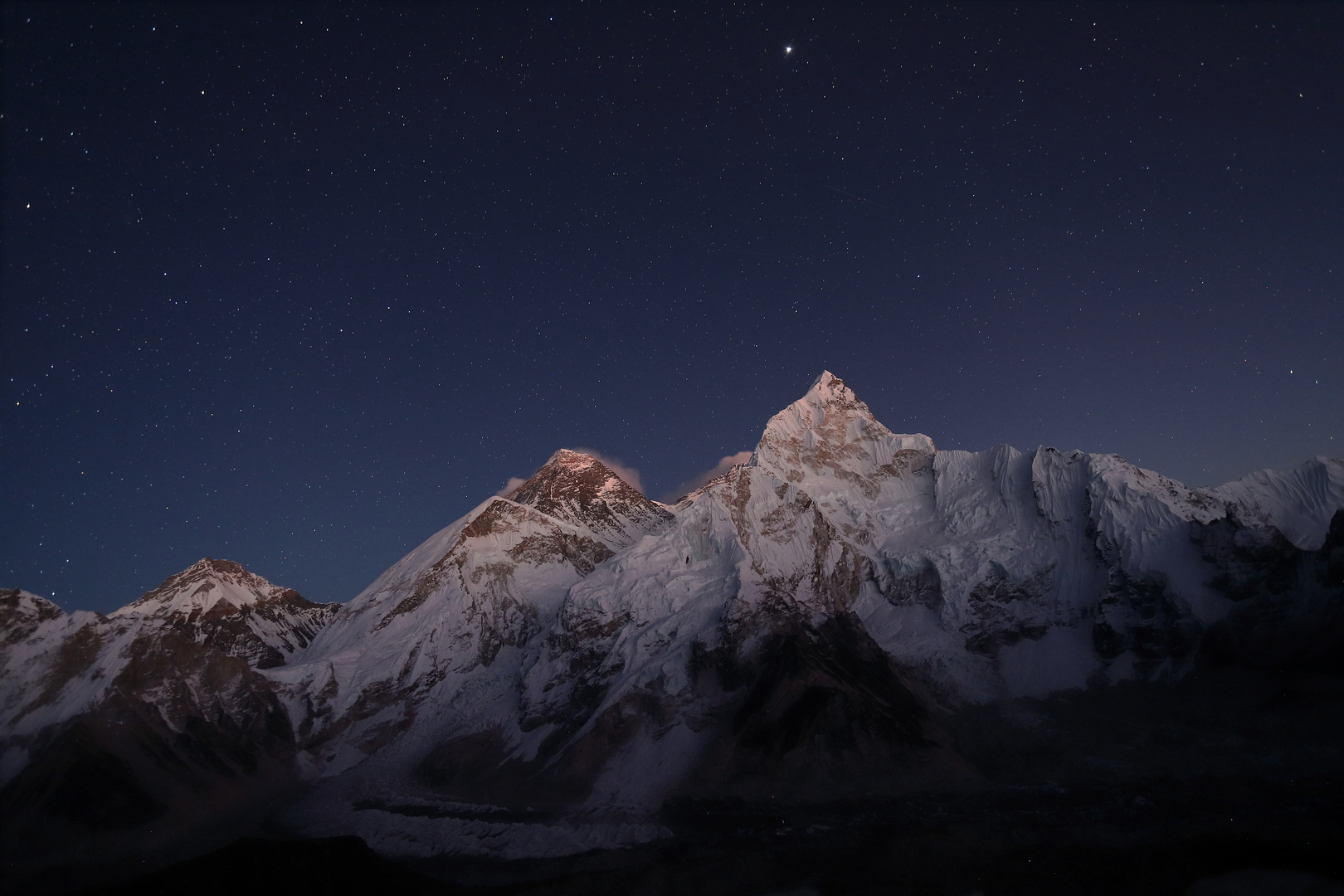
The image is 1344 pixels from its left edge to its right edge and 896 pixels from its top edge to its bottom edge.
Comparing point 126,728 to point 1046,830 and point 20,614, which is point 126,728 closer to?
point 20,614

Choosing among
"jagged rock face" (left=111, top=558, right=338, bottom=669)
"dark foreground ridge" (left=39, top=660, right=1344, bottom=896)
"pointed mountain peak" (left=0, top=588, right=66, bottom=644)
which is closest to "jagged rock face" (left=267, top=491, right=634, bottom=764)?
"jagged rock face" (left=111, top=558, right=338, bottom=669)

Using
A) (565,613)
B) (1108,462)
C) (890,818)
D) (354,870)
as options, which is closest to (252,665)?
(565,613)

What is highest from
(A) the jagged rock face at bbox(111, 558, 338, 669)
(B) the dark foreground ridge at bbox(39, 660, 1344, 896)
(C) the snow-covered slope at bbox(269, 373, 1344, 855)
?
(A) the jagged rock face at bbox(111, 558, 338, 669)

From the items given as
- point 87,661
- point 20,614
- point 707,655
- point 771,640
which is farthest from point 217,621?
point 771,640

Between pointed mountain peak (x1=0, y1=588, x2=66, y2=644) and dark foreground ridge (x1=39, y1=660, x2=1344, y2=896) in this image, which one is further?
pointed mountain peak (x1=0, y1=588, x2=66, y2=644)

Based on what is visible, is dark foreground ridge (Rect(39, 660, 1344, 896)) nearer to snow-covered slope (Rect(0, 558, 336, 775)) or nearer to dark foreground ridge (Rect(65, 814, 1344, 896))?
dark foreground ridge (Rect(65, 814, 1344, 896))

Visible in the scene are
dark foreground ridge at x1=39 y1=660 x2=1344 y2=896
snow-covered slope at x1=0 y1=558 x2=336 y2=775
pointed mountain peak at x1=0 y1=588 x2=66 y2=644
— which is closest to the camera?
dark foreground ridge at x1=39 y1=660 x2=1344 y2=896

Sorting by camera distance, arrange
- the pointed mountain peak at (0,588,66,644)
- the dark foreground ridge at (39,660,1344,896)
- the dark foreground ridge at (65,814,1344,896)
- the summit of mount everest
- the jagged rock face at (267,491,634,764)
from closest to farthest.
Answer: the dark foreground ridge at (65,814,1344,896)
the dark foreground ridge at (39,660,1344,896)
the summit of mount everest
the pointed mountain peak at (0,588,66,644)
the jagged rock face at (267,491,634,764)

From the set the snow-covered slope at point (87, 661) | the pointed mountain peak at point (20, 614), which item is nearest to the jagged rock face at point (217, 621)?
the snow-covered slope at point (87, 661)

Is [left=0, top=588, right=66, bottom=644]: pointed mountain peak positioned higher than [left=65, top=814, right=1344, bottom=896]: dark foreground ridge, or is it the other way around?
[left=0, top=588, right=66, bottom=644]: pointed mountain peak
